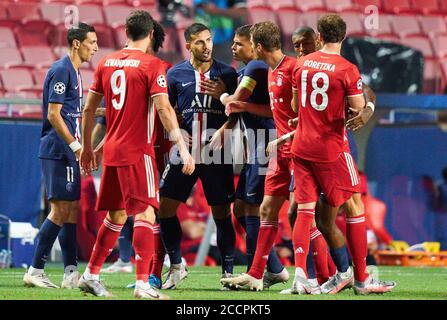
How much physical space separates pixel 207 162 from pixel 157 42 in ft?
3.42

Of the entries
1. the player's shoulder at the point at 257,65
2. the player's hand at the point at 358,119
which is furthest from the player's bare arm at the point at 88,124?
the player's hand at the point at 358,119

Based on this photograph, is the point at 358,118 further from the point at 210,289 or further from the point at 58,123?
the point at 58,123

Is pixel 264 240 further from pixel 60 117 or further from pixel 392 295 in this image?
pixel 60 117

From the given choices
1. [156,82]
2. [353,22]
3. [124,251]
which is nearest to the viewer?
[156,82]

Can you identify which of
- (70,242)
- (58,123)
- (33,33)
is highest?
(33,33)

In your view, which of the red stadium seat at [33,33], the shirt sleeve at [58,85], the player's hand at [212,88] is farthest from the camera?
the red stadium seat at [33,33]

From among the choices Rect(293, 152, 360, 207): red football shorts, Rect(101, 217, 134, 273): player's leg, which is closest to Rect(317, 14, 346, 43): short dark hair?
Rect(293, 152, 360, 207): red football shorts

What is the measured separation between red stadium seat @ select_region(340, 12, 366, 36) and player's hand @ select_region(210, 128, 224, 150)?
7099 mm

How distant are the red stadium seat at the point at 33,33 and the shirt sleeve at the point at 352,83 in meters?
7.07

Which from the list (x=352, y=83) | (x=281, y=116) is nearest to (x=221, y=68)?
(x=281, y=116)

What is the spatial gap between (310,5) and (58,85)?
8779mm

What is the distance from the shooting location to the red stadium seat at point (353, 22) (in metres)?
15.5

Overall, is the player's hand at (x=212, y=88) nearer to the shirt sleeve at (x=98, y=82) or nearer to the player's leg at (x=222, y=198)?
the player's leg at (x=222, y=198)

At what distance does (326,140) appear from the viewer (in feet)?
25.1
